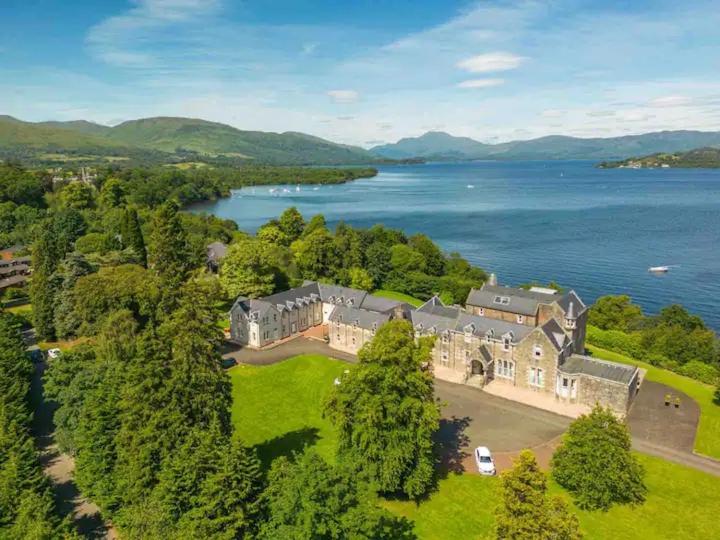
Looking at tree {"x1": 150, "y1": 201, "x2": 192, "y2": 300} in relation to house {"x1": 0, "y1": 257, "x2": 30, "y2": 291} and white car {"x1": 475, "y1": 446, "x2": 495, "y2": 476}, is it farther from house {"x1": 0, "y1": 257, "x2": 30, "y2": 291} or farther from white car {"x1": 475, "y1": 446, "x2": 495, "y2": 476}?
white car {"x1": 475, "y1": 446, "x2": 495, "y2": 476}

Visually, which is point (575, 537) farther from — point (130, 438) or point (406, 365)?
point (130, 438)

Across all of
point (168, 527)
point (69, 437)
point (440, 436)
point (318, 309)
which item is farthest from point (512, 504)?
point (318, 309)

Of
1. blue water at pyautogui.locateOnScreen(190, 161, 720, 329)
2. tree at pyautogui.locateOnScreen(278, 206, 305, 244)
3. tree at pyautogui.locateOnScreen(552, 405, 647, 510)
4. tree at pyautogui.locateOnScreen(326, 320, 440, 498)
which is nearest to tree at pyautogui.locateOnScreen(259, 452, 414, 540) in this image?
tree at pyautogui.locateOnScreen(326, 320, 440, 498)

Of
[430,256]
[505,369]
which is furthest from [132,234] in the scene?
[505,369]

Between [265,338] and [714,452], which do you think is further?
[265,338]

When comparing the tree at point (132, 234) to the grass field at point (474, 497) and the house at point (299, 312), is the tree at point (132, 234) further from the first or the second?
the grass field at point (474, 497)
